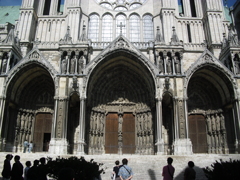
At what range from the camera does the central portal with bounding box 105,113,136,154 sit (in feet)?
57.4

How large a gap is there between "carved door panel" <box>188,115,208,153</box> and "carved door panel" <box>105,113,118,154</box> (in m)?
5.62

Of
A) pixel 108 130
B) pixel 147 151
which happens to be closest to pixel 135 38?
pixel 108 130

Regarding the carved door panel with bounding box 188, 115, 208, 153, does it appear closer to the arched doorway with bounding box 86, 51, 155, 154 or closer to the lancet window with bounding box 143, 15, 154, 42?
the arched doorway with bounding box 86, 51, 155, 154

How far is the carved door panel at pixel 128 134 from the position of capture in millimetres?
17516

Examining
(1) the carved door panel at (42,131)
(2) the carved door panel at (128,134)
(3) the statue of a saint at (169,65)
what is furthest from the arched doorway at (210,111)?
(1) the carved door panel at (42,131)

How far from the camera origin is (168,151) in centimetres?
1653

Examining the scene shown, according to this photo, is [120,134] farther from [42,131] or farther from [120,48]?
[120,48]

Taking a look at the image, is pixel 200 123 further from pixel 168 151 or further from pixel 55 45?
pixel 55 45

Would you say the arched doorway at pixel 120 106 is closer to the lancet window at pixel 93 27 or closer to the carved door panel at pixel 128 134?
the carved door panel at pixel 128 134

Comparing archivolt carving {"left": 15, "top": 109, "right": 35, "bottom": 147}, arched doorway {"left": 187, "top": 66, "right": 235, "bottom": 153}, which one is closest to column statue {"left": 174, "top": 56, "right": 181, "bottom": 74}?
arched doorway {"left": 187, "top": 66, "right": 235, "bottom": 153}

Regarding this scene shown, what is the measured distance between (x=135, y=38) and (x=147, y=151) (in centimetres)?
976

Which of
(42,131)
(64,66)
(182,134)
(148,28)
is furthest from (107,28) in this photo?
(182,134)

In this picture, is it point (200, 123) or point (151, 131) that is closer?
point (151, 131)

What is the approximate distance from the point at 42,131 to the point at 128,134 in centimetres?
646
